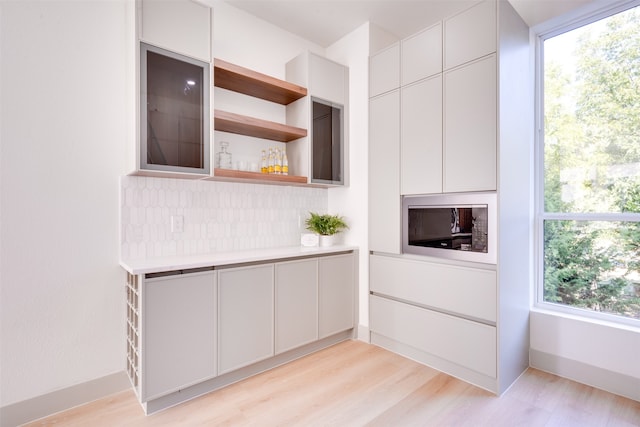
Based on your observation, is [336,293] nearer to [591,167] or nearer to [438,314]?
[438,314]

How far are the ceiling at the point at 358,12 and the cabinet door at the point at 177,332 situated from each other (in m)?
2.26

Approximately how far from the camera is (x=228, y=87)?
103 inches

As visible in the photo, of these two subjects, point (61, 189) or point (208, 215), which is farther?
point (208, 215)

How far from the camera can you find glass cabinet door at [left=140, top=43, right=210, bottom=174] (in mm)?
1958

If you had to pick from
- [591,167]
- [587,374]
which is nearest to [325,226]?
[591,167]

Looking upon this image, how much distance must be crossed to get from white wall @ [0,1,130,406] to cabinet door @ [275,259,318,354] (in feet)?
3.48

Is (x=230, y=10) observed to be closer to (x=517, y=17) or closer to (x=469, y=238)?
(x=517, y=17)

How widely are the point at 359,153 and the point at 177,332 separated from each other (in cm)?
207

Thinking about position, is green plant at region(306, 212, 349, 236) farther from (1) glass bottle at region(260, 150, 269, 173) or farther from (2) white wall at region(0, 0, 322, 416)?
(2) white wall at region(0, 0, 322, 416)

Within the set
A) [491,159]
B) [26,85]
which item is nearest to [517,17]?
[491,159]

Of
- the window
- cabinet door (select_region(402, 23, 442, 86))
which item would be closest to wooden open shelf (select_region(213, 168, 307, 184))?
cabinet door (select_region(402, 23, 442, 86))

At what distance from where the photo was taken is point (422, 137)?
2465 mm

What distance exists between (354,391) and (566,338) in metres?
1.60

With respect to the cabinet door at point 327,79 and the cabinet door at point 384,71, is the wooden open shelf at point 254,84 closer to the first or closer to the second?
the cabinet door at point 327,79
